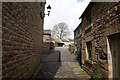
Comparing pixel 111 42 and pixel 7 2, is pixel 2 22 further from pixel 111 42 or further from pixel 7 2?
pixel 111 42

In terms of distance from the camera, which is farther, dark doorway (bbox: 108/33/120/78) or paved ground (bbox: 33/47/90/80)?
paved ground (bbox: 33/47/90/80)

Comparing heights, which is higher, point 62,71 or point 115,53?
point 115,53

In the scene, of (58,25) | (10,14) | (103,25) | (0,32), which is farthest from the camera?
(58,25)

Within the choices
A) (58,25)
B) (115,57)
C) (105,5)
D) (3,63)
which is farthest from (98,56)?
(58,25)

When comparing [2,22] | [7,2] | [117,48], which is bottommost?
[117,48]

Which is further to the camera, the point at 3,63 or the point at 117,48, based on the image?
the point at 117,48

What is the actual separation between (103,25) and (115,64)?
1.70 m

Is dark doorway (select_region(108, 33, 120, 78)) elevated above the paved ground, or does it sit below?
above

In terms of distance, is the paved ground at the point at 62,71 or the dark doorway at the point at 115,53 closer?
the dark doorway at the point at 115,53

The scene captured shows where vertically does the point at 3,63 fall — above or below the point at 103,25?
below

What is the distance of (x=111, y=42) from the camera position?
11.0 ft

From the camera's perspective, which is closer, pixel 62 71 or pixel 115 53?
pixel 115 53

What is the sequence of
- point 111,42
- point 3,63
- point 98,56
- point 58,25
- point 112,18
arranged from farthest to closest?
1. point 58,25
2. point 98,56
3. point 111,42
4. point 112,18
5. point 3,63

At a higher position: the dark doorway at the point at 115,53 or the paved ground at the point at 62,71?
the dark doorway at the point at 115,53
